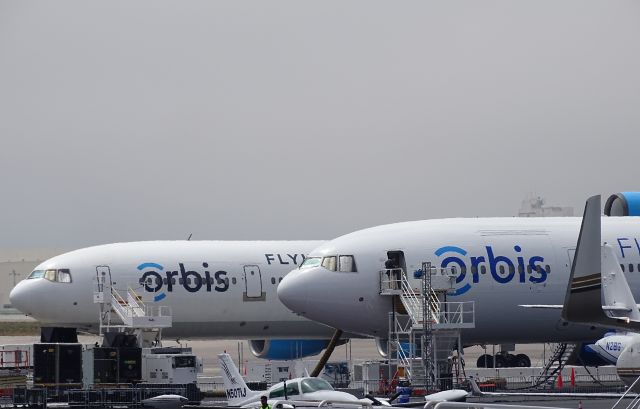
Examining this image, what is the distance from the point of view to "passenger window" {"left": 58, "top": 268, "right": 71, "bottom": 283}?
5986 centimetres

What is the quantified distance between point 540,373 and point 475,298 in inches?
236

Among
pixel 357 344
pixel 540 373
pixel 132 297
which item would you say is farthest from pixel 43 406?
pixel 357 344

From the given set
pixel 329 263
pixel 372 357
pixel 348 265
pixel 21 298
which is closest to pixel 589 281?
pixel 348 265

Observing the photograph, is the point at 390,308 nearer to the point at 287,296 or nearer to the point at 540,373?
the point at 287,296

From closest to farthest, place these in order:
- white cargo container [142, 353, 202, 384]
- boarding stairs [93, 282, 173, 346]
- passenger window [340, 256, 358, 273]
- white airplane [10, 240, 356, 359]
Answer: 1. white cargo container [142, 353, 202, 384]
2. passenger window [340, 256, 358, 273]
3. boarding stairs [93, 282, 173, 346]
4. white airplane [10, 240, 356, 359]

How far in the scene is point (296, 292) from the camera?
174 feet

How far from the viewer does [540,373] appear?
189 ft

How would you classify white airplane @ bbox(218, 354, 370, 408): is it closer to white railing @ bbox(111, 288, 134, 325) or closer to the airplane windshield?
the airplane windshield

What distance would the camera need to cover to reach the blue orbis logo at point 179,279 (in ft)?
195

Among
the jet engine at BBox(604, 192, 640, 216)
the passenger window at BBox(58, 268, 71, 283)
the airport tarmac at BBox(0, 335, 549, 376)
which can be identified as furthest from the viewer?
the airport tarmac at BBox(0, 335, 549, 376)

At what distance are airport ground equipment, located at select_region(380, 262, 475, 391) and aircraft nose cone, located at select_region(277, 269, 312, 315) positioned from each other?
2.79 m

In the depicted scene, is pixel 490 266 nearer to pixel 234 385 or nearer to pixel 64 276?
pixel 234 385

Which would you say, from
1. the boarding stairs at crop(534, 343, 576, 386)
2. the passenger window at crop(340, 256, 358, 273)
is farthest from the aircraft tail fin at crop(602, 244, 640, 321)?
the passenger window at crop(340, 256, 358, 273)

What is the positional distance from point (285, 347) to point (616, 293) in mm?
19218
